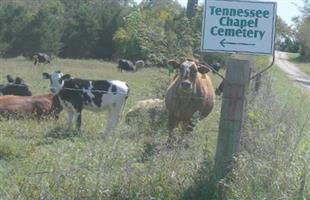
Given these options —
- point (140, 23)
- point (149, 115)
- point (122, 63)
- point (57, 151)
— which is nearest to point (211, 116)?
point (149, 115)

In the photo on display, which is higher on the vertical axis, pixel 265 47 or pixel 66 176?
pixel 265 47

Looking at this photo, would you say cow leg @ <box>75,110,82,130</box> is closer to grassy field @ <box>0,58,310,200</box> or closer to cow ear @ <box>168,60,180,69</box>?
cow ear @ <box>168,60,180,69</box>

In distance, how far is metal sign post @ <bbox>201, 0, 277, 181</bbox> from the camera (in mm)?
7152

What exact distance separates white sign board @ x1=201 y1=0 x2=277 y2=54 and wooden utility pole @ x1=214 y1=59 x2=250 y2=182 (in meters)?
0.20

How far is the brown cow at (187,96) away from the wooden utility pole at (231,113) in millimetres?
3758

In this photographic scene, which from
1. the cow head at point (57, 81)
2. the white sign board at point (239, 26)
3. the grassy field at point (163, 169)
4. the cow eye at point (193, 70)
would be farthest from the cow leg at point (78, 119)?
the white sign board at point (239, 26)

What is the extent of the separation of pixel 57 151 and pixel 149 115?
11.8 ft

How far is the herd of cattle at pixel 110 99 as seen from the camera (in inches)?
448

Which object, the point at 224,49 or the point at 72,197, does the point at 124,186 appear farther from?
the point at 224,49

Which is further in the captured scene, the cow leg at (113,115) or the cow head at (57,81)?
the cow head at (57,81)

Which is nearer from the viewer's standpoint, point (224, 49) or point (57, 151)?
point (224, 49)

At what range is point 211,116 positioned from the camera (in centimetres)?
1366

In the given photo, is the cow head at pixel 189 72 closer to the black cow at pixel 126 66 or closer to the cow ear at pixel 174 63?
the cow ear at pixel 174 63

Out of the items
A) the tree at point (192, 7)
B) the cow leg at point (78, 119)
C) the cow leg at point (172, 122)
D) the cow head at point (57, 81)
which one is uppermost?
the tree at point (192, 7)
